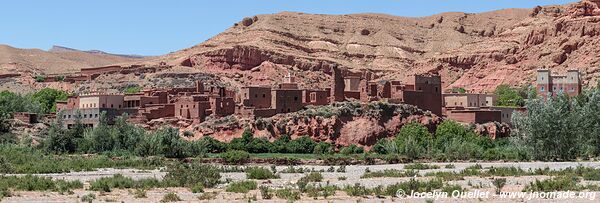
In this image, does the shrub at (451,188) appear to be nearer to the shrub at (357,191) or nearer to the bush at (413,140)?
the shrub at (357,191)

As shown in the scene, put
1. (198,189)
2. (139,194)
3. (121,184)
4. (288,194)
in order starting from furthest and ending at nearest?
(121,184) → (198,189) → (139,194) → (288,194)

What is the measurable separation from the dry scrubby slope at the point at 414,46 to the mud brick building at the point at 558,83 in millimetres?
16170

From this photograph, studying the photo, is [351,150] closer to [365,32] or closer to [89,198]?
[89,198]

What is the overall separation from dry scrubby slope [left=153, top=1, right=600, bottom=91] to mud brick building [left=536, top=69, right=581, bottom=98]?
1617cm

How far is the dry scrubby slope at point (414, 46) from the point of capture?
11188cm

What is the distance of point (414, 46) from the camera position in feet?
479

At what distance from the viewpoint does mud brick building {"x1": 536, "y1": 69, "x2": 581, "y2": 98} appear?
85.4m

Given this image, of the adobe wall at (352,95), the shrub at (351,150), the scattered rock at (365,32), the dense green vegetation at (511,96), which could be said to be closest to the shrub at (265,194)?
the shrub at (351,150)

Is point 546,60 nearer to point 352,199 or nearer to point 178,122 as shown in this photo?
point 178,122

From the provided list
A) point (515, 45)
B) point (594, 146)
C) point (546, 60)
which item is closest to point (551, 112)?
point (594, 146)

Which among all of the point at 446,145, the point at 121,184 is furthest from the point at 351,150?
the point at 121,184

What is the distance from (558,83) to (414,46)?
59.4 metres

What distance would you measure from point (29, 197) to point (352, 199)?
371 inches

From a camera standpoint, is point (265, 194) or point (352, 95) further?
point (352, 95)
